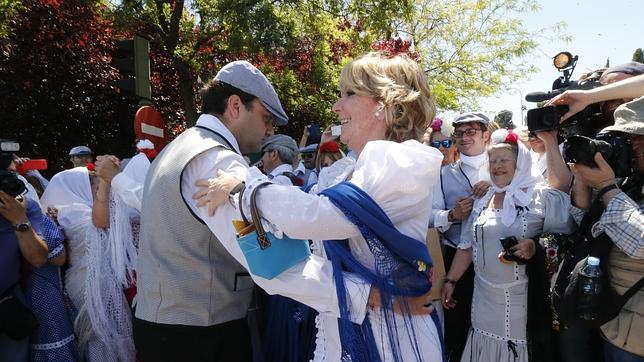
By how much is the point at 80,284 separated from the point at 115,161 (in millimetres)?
1041

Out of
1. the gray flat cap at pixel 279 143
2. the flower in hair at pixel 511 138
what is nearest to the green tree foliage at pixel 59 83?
the gray flat cap at pixel 279 143

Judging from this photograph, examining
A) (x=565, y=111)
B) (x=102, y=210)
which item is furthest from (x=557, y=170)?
(x=102, y=210)

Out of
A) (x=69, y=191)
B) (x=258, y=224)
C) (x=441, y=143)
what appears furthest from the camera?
(x=441, y=143)

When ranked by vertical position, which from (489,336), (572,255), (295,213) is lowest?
(489,336)

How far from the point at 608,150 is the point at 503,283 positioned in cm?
116

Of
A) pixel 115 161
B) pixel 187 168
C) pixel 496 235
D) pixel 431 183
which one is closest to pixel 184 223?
pixel 187 168

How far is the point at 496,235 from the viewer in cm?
313

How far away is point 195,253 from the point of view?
6.23ft

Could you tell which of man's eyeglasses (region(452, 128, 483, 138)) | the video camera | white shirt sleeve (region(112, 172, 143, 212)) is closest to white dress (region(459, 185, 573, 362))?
the video camera

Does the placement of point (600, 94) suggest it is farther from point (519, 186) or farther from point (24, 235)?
point (24, 235)

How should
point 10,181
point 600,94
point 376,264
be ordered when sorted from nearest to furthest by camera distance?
1. point 376,264
2. point 600,94
3. point 10,181

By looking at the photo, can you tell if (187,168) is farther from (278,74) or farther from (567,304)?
(278,74)

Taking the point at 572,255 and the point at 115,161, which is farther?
the point at 115,161

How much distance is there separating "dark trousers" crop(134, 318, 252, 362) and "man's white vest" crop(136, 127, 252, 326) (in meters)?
0.03
